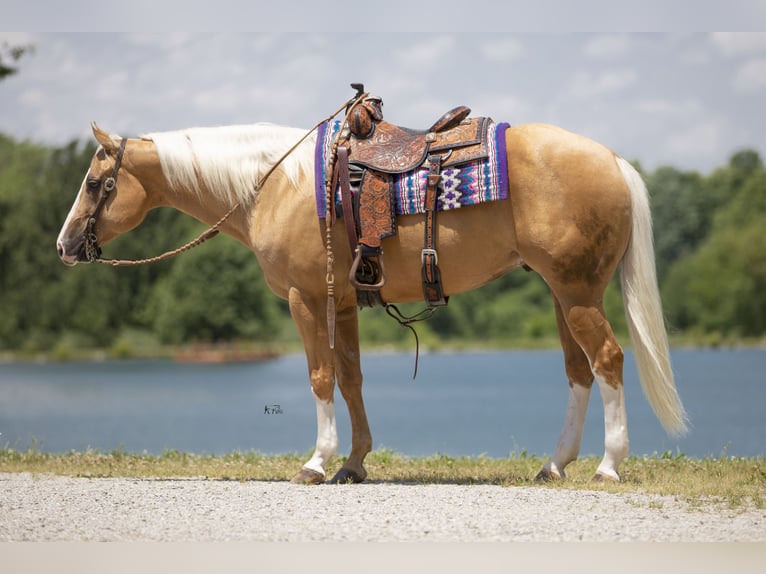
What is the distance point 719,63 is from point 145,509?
15911 mm

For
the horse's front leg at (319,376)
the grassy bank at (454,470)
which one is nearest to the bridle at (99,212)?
the horse's front leg at (319,376)

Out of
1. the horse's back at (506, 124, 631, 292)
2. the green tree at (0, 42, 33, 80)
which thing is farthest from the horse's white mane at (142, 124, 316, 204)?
the green tree at (0, 42, 33, 80)

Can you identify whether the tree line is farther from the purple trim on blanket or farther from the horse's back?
the horse's back

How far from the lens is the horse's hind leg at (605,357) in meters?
6.32

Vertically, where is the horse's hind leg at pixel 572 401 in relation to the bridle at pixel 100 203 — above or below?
below

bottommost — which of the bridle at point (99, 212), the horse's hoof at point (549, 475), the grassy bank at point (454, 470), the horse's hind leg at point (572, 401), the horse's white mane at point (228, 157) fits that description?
the grassy bank at point (454, 470)

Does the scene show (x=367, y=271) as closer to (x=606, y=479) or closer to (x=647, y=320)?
(x=647, y=320)

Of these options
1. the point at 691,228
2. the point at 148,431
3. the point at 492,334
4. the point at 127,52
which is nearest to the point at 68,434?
the point at 148,431

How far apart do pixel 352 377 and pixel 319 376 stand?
361mm

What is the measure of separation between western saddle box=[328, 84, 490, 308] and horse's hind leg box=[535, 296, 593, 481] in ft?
3.04

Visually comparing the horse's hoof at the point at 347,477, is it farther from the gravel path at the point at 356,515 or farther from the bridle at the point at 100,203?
the bridle at the point at 100,203

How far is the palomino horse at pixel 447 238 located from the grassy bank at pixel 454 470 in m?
0.39

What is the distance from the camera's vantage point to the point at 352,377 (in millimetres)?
6992

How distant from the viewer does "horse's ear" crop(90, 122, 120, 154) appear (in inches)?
273
